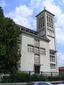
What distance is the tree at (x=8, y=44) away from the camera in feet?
92.5

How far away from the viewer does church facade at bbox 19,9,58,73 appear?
177ft

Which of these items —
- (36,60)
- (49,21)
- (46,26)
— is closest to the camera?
(36,60)

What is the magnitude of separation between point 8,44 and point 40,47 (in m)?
32.0

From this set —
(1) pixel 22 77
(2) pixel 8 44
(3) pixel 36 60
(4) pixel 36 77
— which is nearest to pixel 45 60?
(3) pixel 36 60

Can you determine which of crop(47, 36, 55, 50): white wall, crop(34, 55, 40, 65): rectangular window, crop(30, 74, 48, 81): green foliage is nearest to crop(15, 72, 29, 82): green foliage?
crop(30, 74, 48, 81): green foliage

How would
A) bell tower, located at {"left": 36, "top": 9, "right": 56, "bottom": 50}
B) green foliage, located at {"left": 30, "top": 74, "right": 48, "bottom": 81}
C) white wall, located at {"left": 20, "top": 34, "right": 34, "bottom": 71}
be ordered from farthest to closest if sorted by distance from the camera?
bell tower, located at {"left": 36, "top": 9, "right": 56, "bottom": 50} < white wall, located at {"left": 20, "top": 34, "right": 34, "bottom": 71} < green foliage, located at {"left": 30, "top": 74, "right": 48, "bottom": 81}

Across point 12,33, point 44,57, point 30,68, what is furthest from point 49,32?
point 12,33

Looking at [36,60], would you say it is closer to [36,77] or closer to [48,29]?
[48,29]

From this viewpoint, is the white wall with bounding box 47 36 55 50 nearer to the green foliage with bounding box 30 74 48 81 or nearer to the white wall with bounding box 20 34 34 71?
the white wall with bounding box 20 34 34 71

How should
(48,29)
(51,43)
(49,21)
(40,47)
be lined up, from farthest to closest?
(49,21), (48,29), (51,43), (40,47)

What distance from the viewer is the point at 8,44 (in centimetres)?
2898

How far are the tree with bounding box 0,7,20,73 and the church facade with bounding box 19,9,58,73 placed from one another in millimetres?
21447

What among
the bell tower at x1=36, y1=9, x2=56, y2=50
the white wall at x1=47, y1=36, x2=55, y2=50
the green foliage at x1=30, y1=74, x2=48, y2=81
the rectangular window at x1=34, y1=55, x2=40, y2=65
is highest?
the bell tower at x1=36, y1=9, x2=56, y2=50

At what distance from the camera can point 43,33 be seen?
67.1m
